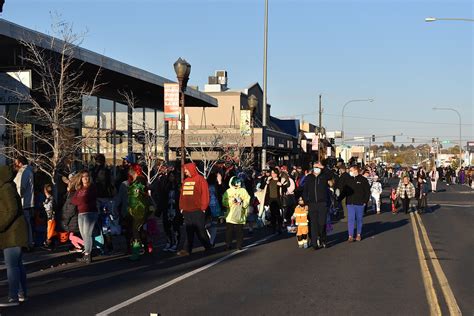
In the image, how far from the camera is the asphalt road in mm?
8320

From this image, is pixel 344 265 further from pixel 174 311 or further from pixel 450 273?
pixel 174 311

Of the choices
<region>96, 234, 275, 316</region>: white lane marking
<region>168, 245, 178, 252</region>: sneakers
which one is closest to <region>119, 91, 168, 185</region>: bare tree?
<region>168, 245, 178, 252</region>: sneakers

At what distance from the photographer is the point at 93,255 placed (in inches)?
533

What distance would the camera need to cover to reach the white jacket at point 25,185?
12.1 m

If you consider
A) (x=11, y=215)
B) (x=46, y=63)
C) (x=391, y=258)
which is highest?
(x=46, y=63)

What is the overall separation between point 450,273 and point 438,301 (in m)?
2.63

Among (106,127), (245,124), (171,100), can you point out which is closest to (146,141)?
(106,127)

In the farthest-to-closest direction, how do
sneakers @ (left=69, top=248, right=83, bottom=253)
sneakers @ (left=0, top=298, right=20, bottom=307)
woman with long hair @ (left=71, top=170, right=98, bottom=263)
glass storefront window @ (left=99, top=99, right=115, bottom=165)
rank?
glass storefront window @ (left=99, top=99, right=115, bottom=165) → sneakers @ (left=69, top=248, right=83, bottom=253) → woman with long hair @ (left=71, top=170, right=98, bottom=263) → sneakers @ (left=0, top=298, right=20, bottom=307)

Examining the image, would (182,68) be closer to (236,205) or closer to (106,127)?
(236,205)

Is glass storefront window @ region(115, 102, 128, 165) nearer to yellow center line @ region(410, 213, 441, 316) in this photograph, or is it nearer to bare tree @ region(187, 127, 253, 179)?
bare tree @ region(187, 127, 253, 179)

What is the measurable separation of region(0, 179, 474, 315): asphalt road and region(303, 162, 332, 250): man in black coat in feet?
1.32

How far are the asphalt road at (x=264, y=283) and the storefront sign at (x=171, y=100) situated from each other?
4.54 m

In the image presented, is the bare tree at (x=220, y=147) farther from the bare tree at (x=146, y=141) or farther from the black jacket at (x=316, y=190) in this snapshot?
the black jacket at (x=316, y=190)

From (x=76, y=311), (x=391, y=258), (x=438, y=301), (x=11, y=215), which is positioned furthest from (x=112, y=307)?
(x=391, y=258)
